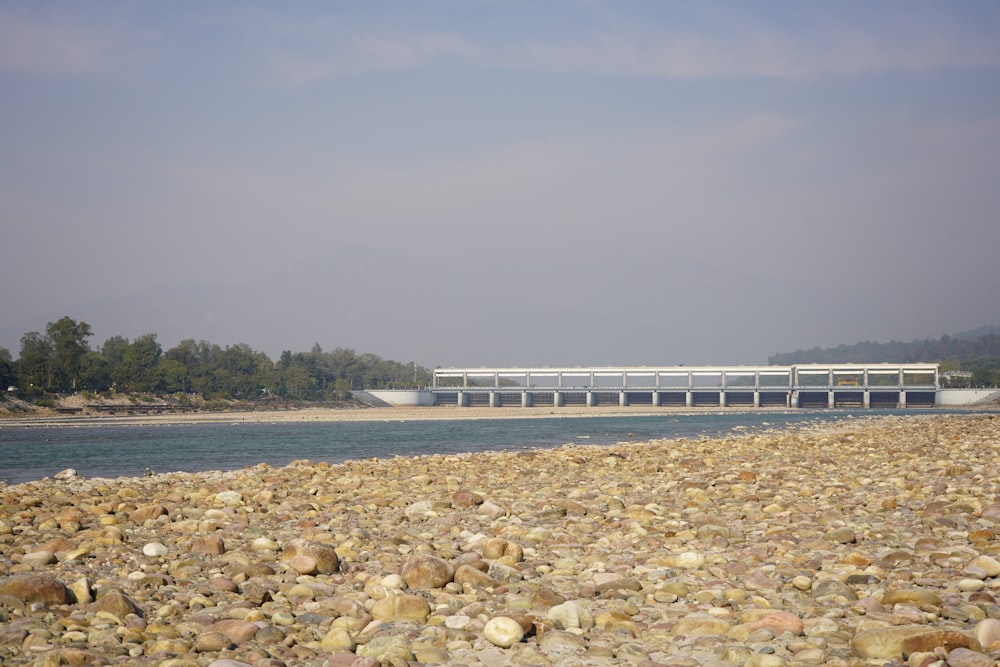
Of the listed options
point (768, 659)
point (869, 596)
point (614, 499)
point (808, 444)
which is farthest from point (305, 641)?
point (808, 444)

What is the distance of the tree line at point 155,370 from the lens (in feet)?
332

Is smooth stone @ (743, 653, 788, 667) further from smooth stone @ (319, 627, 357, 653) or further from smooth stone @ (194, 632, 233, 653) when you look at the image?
smooth stone @ (194, 632, 233, 653)

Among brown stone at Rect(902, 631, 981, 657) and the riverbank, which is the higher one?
brown stone at Rect(902, 631, 981, 657)

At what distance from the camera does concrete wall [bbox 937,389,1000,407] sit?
12325 cm

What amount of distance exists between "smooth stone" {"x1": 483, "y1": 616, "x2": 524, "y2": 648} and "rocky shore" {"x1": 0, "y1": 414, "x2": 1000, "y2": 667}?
0.02 m

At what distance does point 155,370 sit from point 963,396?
119 meters

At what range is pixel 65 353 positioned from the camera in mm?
103750

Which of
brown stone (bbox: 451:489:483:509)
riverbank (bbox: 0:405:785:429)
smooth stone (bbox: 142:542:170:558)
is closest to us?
smooth stone (bbox: 142:542:170:558)

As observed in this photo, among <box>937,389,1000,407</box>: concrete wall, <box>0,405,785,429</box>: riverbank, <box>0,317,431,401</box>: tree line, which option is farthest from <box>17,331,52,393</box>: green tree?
<box>937,389,1000,407</box>: concrete wall

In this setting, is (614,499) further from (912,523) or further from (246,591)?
(246,591)

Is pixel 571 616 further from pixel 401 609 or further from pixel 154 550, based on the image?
pixel 154 550

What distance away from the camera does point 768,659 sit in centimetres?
506

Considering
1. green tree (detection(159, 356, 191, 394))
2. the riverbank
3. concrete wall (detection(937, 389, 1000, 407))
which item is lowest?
the riverbank

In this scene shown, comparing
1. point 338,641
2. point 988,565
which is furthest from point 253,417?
point 988,565
